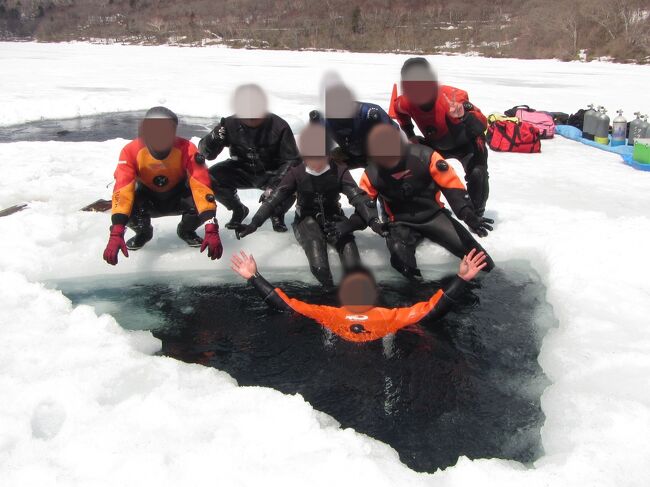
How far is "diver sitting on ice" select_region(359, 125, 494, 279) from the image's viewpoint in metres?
3.46

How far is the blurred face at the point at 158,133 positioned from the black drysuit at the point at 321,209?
0.76 meters

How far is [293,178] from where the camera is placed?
3652 millimetres

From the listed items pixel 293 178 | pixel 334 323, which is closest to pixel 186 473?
pixel 334 323

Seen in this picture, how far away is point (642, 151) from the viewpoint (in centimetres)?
626

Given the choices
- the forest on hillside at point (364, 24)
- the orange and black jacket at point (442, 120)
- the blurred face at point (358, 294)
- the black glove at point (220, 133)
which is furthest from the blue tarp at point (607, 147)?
the forest on hillside at point (364, 24)

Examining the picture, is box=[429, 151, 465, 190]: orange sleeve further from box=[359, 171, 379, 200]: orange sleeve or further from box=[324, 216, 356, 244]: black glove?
box=[324, 216, 356, 244]: black glove

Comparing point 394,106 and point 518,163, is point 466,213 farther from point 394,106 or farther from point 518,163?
point 518,163

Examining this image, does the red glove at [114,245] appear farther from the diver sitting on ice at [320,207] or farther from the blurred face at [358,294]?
the blurred face at [358,294]

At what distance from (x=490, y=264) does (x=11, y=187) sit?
15.2 feet

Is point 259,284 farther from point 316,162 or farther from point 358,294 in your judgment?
point 316,162

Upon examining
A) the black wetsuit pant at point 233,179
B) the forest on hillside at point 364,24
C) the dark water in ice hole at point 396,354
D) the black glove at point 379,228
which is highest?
the forest on hillside at point 364,24

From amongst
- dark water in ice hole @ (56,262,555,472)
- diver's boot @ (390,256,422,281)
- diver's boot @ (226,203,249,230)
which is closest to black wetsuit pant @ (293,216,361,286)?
dark water in ice hole @ (56,262,555,472)

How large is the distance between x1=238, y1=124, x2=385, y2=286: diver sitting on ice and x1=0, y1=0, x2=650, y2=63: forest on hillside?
68.1 feet

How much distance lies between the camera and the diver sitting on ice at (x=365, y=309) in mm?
2803
